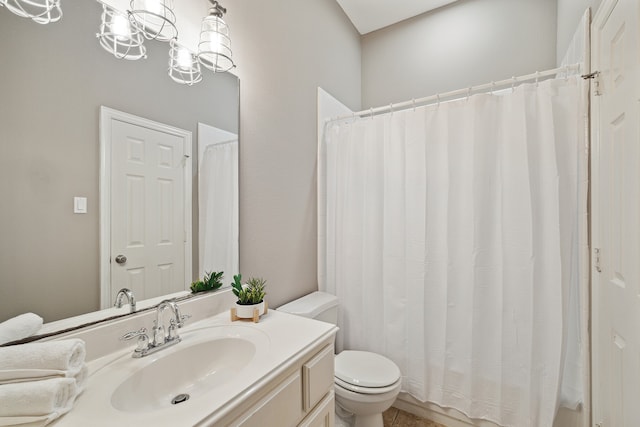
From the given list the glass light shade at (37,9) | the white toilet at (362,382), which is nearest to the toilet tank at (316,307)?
the white toilet at (362,382)

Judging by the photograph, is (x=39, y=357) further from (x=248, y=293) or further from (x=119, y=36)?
(x=119, y=36)

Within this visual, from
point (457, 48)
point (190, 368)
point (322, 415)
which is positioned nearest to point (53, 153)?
point (190, 368)

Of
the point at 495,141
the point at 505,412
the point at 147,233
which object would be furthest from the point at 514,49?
the point at 147,233

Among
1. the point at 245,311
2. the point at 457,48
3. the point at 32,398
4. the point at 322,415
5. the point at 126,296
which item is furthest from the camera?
the point at 457,48

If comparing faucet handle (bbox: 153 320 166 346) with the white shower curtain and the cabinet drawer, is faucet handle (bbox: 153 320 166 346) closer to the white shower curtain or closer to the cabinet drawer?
Answer: the cabinet drawer

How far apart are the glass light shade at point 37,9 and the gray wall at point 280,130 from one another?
2.24 feet

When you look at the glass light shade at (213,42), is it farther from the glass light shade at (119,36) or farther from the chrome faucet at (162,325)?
the chrome faucet at (162,325)

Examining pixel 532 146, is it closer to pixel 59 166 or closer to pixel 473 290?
pixel 473 290

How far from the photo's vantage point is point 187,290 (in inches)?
44.6

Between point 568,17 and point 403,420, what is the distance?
2.67m

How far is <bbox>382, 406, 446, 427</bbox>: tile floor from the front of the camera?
5.48ft

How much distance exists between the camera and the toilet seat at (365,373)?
1368 millimetres

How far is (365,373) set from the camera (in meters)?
1.46

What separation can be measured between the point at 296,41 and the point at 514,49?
1661 millimetres
